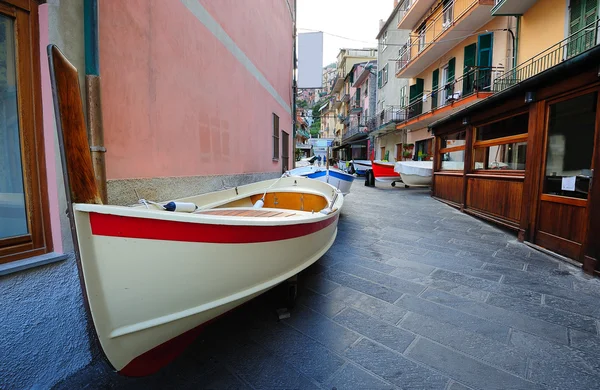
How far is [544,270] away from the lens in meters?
3.40

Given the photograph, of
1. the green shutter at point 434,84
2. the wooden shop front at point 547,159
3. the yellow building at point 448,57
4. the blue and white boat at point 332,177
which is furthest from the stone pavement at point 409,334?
the green shutter at point 434,84

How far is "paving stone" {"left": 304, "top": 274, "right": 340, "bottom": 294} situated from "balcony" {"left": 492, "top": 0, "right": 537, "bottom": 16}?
34.3 feet

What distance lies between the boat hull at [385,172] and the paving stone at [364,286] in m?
11.3

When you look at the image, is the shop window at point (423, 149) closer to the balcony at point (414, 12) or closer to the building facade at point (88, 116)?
the balcony at point (414, 12)

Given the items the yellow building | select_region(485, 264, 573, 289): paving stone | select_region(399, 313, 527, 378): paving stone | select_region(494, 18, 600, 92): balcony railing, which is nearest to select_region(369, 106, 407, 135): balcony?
the yellow building

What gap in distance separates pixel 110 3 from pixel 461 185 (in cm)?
760

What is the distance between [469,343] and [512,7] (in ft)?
35.9

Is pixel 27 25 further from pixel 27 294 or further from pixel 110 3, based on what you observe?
pixel 27 294

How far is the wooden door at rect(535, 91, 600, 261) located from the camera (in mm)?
3434

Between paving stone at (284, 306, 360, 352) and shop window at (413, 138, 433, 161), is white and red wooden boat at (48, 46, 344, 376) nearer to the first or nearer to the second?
paving stone at (284, 306, 360, 352)

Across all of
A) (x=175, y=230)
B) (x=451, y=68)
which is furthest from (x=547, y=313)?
(x=451, y=68)

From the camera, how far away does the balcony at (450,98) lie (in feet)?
35.1

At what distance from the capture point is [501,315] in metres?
2.43

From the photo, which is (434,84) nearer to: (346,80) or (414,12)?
(414,12)
